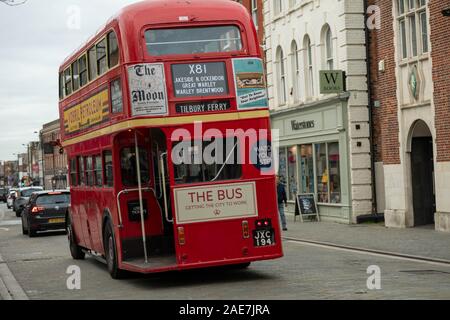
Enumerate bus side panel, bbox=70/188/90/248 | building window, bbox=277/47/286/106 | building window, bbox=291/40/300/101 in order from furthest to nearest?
1. building window, bbox=277/47/286/106
2. building window, bbox=291/40/300/101
3. bus side panel, bbox=70/188/90/248

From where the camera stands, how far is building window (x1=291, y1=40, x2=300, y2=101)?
3291 cm

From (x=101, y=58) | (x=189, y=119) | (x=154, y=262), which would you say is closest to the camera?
(x=189, y=119)

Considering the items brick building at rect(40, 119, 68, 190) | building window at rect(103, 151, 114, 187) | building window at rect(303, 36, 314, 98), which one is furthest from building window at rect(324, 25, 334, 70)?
brick building at rect(40, 119, 68, 190)

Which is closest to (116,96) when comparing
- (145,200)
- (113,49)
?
(113,49)

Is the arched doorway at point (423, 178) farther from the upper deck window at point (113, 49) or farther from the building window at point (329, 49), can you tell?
the upper deck window at point (113, 49)

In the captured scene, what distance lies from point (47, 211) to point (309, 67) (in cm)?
1068

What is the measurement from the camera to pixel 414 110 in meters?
24.5

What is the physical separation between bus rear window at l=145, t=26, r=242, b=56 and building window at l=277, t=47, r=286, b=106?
68.3 ft

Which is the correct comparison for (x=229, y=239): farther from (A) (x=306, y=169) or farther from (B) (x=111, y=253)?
(A) (x=306, y=169)

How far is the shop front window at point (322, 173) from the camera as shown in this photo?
3062 cm

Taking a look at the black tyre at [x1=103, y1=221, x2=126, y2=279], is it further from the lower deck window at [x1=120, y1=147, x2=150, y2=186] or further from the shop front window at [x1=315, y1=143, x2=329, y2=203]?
the shop front window at [x1=315, y1=143, x2=329, y2=203]

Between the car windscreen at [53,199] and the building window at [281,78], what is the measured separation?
9.64m

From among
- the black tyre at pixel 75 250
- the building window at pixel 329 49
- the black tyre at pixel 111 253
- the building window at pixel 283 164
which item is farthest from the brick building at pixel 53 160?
the black tyre at pixel 111 253

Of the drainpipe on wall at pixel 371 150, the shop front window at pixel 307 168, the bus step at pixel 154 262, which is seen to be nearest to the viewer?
the bus step at pixel 154 262
